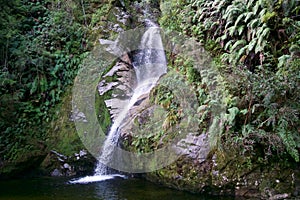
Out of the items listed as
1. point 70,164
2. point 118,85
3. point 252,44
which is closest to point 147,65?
point 118,85

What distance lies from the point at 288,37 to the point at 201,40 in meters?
2.23

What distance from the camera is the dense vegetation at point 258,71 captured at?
571 cm

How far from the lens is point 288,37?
21.2 ft

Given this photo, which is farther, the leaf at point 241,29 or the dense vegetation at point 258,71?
the leaf at point 241,29

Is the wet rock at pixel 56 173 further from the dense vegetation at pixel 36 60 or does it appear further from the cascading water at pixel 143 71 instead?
the cascading water at pixel 143 71

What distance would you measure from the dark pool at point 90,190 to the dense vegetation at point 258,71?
4.63ft

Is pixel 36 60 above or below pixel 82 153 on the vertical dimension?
above

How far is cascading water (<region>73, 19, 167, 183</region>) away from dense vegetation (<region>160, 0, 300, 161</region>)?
1.96m

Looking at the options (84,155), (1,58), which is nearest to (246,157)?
(84,155)

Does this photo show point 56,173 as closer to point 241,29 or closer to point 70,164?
point 70,164

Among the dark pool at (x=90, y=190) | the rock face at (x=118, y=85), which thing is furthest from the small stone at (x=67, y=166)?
the rock face at (x=118, y=85)

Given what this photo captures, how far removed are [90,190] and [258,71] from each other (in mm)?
4404

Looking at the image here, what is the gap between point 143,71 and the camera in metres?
10.1

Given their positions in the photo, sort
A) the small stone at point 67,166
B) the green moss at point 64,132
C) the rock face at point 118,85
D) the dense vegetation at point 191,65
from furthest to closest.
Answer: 1. the rock face at point 118,85
2. the green moss at point 64,132
3. the small stone at point 67,166
4. the dense vegetation at point 191,65
